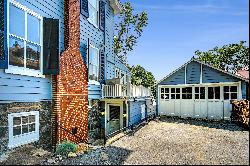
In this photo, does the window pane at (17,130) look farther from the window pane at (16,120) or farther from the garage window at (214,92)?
the garage window at (214,92)

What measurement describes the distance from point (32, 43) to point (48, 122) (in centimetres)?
342

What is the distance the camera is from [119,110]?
1791cm

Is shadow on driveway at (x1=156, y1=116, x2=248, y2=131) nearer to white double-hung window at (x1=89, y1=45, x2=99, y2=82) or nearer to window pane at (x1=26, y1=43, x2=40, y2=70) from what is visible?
white double-hung window at (x1=89, y1=45, x2=99, y2=82)

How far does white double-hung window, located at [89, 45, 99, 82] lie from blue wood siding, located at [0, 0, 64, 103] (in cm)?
340

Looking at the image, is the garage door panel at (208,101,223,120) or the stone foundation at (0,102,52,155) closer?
the stone foundation at (0,102,52,155)

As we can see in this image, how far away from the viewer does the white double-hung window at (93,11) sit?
1489cm

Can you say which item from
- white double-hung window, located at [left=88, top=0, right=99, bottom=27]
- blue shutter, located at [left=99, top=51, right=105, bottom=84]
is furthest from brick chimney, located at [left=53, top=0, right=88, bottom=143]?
blue shutter, located at [left=99, top=51, right=105, bottom=84]

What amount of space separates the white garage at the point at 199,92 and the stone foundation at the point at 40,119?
1301 cm

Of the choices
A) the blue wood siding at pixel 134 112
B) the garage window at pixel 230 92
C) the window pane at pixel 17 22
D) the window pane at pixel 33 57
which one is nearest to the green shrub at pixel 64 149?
the window pane at pixel 33 57

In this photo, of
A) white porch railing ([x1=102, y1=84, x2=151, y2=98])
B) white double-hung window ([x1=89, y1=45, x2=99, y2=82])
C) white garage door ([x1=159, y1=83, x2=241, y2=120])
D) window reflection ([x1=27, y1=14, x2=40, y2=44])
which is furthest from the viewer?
white garage door ([x1=159, y1=83, x2=241, y2=120])

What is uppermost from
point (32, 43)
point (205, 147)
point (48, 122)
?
point (32, 43)

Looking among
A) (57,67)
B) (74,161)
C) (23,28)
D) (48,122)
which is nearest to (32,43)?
(23,28)

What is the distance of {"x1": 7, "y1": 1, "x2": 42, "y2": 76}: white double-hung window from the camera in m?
8.42

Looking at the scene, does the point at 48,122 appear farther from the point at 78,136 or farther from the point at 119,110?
the point at 119,110
